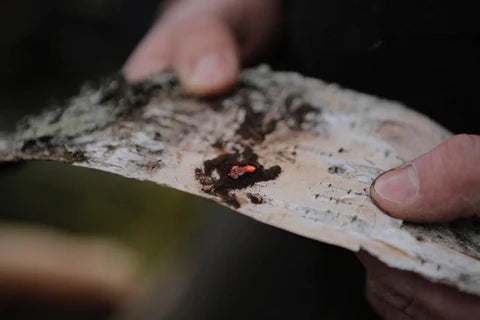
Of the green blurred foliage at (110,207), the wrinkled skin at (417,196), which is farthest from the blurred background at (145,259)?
the wrinkled skin at (417,196)

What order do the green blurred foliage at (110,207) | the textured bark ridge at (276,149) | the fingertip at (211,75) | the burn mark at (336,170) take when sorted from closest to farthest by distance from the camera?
the textured bark ridge at (276,149) < the burn mark at (336,170) < the fingertip at (211,75) < the green blurred foliage at (110,207)

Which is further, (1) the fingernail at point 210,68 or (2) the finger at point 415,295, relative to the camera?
(1) the fingernail at point 210,68

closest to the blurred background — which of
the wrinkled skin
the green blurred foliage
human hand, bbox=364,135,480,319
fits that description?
the green blurred foliage

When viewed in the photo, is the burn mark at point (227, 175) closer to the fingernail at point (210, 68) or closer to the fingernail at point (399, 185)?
the fingernail at point (399, 185)

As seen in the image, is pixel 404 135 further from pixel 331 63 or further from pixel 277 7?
pixel 277 7

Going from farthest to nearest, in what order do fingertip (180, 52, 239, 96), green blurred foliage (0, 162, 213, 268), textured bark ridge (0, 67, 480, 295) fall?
1. green blurred foliage (0, 162, 213, 268)
2. fingertip (180, 52, 239, 96)
3. textured bark ridge (0, 67, 480, 295)

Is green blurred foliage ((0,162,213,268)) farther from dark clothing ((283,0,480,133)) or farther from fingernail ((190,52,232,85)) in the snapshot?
dark clothing ((283,0,480,133))

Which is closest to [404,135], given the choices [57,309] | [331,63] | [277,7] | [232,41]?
[331,63]

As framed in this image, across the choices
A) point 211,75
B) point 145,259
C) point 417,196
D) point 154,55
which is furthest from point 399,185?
point 154,55
